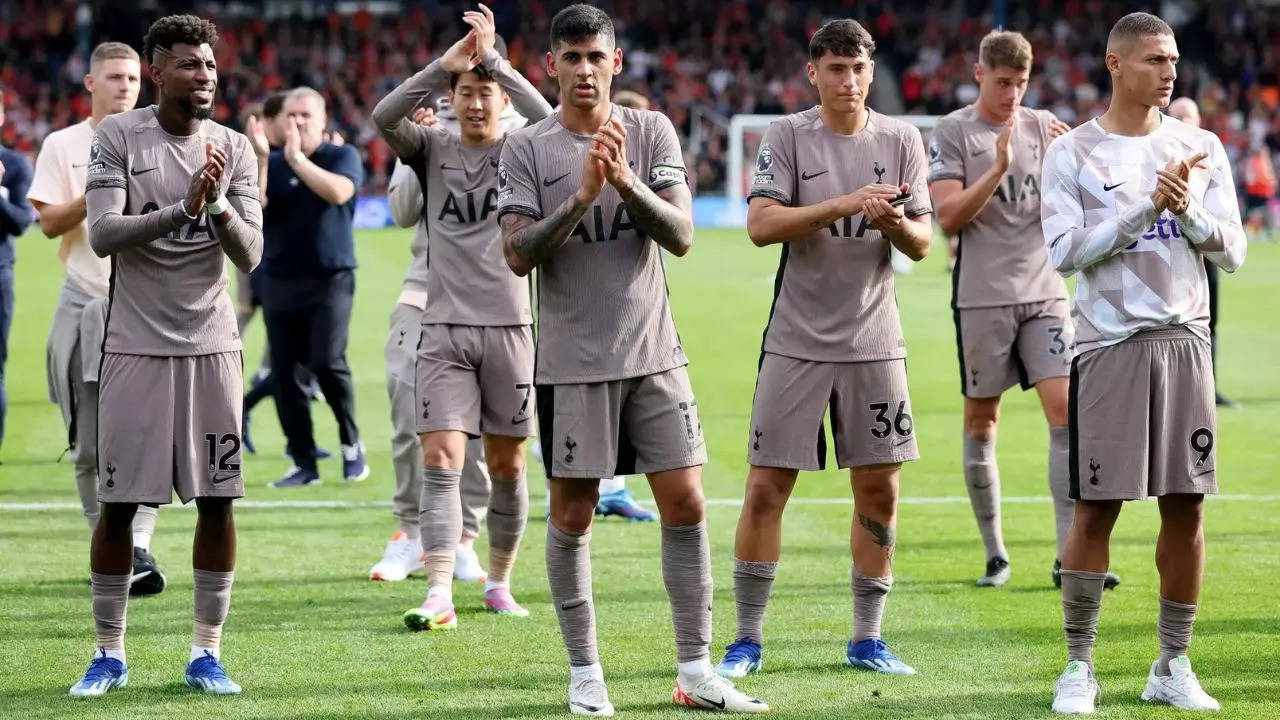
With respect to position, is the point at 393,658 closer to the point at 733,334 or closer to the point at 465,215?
the point at 465,215

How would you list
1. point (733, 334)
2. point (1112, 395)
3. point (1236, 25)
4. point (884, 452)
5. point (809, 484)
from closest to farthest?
point (1112, 395)
point (884, 452)
point (809, 484)
point (733, 334)
point (1236, 25)

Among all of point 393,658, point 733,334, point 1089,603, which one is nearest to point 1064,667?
point 1089,603

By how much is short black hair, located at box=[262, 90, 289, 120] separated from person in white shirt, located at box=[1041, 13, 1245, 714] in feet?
18.0

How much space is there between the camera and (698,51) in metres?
46.8

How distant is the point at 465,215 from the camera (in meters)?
6.91

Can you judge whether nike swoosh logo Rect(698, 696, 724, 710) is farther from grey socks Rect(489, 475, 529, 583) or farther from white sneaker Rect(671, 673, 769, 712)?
grey socks Rect(489, 475, 529, 583)

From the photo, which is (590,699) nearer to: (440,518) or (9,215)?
(440,518)

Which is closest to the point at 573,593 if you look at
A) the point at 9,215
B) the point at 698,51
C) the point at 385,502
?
the point at 385,502

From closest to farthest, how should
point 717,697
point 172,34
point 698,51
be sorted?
point 717,697, point 172,34, point 698,51

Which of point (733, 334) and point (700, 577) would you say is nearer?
point (700, 577)

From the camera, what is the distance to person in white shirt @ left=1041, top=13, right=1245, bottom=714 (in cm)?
547

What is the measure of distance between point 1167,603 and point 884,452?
1.09 m

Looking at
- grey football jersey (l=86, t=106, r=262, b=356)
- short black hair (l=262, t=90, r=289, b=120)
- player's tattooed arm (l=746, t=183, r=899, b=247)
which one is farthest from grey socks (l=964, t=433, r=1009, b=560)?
short black hair (l=262, t=90, r=289, b=120)

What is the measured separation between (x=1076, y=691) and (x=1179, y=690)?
35 cm
